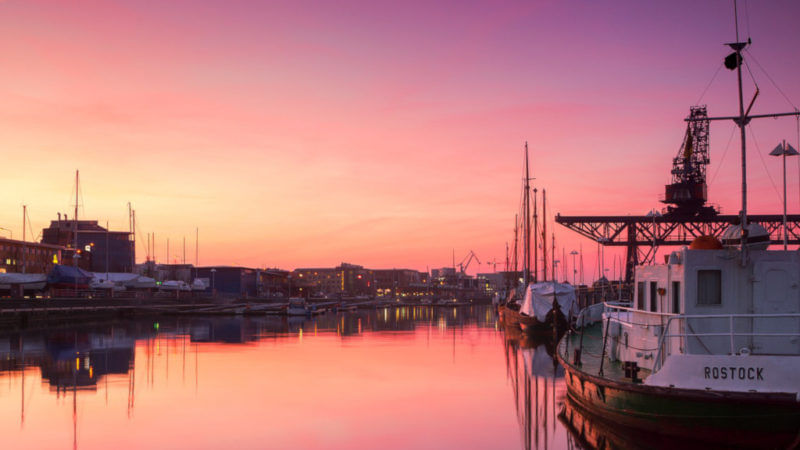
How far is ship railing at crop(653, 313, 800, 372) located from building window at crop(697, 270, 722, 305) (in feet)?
1.92

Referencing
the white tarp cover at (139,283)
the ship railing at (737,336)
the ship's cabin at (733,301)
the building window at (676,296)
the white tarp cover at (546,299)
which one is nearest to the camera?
the ship railing at (737,336)

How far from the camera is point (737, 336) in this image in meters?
19.6

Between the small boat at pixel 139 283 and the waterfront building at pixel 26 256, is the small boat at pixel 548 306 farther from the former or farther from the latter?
the waterfront building at pixel 26 256

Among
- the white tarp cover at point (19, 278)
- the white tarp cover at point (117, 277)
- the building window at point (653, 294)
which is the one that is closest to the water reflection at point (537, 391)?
the building window at point (653, 294)

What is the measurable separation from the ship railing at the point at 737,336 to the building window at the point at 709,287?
584mm

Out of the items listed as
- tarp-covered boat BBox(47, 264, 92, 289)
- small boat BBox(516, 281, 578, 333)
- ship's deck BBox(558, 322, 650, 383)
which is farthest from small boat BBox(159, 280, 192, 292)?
ship's deck BBox(558, 322, 650, 383)

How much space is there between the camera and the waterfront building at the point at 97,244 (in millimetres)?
155100

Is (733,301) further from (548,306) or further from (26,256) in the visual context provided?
(26,256)

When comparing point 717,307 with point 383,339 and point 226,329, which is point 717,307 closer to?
point 383,339

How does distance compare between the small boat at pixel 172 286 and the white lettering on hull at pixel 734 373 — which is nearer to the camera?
the white lettering on hull at pixel 734 373

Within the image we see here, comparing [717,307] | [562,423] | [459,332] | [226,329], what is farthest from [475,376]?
[226,329]

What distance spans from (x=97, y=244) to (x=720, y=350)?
536 feet

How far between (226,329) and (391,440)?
56.2 m

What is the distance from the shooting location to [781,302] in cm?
1950
